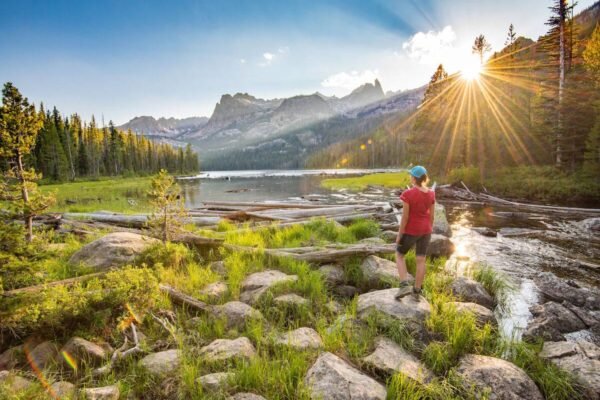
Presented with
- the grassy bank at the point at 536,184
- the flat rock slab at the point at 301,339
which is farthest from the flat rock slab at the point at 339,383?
the grassy bank at the point at 536,184

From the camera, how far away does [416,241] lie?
6418mm

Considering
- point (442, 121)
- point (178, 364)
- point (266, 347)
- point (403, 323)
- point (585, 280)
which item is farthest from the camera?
point (442, 121)

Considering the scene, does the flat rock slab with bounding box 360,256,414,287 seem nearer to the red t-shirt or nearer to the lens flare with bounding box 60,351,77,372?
the red t-shirt

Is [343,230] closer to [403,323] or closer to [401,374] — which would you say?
[403,323]

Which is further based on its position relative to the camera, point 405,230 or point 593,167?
point 593,167

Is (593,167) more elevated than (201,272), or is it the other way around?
(593,167)

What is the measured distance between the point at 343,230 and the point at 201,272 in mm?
5955

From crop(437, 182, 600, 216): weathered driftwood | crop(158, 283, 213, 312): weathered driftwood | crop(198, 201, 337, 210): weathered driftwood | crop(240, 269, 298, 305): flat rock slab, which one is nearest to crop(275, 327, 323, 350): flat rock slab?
crop(240, 269, 298, 305): flat rock slab

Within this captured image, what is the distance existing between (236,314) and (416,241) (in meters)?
4.24

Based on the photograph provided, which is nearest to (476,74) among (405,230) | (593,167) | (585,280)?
(593,167)

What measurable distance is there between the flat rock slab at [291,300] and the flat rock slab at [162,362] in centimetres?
219

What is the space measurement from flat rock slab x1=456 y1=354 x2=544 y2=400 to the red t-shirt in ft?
9.10

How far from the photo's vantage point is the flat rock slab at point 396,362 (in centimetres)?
383

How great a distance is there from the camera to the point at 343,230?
11258mm
